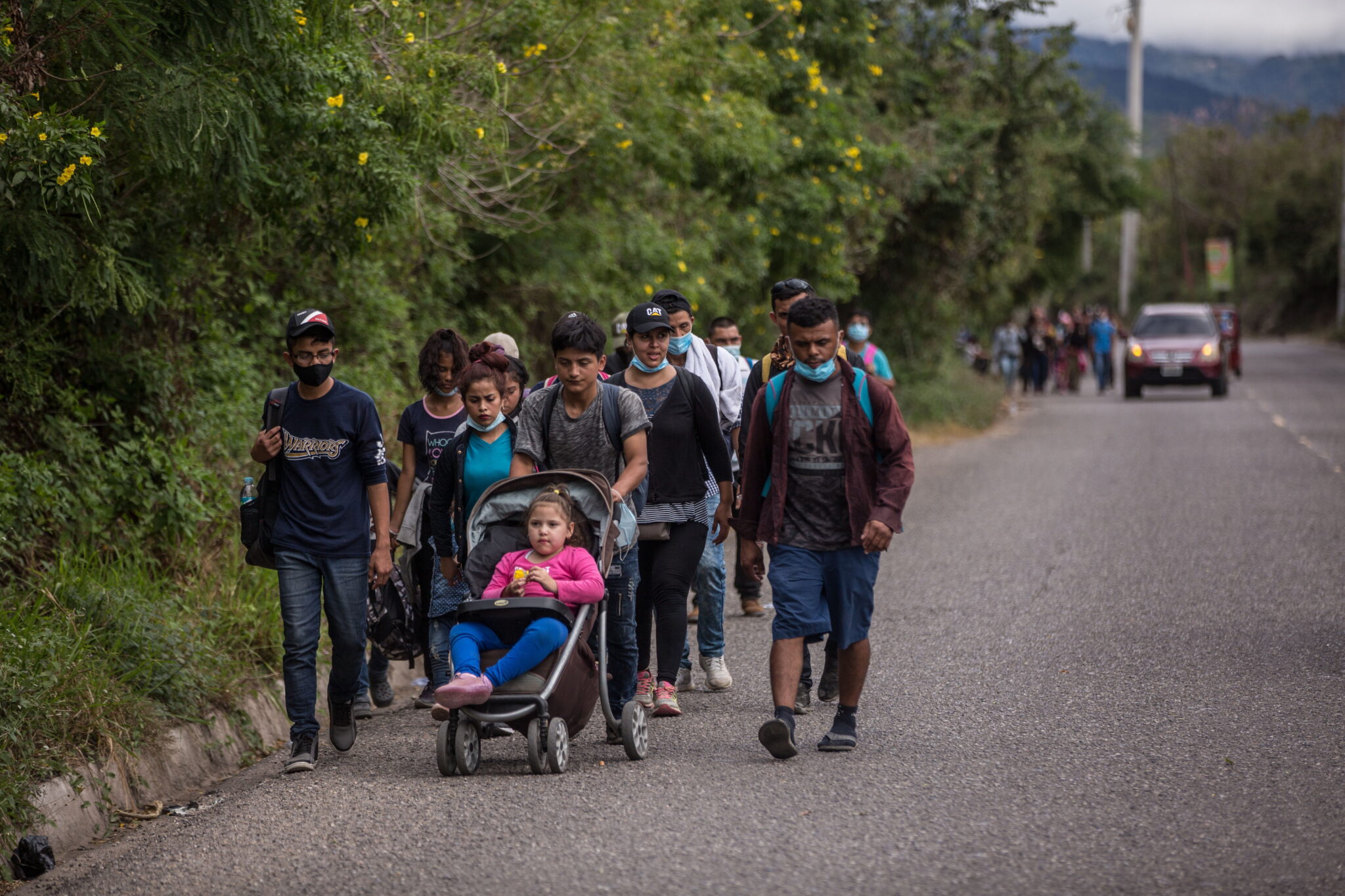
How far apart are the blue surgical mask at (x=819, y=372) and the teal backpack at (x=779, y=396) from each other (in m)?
0.10

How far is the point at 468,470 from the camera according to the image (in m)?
7.06

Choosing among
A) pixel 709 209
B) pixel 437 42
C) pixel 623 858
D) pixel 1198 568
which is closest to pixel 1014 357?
pixel 709 209

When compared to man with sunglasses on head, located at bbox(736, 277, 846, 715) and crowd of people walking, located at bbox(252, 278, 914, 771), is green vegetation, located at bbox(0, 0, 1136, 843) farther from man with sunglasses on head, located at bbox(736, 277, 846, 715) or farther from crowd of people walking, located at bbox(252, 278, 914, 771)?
man with sunglasses on head, located at bbox(736, 277, 846, 715)

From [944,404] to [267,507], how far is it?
2028cm

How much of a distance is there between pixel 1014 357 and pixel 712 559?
25.8 meters

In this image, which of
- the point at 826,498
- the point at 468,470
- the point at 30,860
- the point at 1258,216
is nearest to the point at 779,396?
the point at 826,498

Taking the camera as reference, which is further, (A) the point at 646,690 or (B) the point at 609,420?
(A) the point at 646,690

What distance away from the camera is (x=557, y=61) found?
11.1m

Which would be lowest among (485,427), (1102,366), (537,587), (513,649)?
(1102,366)

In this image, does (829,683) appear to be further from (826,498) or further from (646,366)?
(646,366)

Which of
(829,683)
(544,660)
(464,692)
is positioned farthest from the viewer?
(829,683)

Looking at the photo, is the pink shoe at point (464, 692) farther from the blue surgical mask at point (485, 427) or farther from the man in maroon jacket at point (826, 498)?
Answer: the blue surgical mask at point (485, 427)

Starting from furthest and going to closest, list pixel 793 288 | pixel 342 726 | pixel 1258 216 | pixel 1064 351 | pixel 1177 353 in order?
pixel 1258 216 → pixel 1064 351 → pixel 1177 353 → pixel 793 288 → pixel 342 726

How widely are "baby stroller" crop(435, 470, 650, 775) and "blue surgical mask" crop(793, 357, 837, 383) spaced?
984mm
